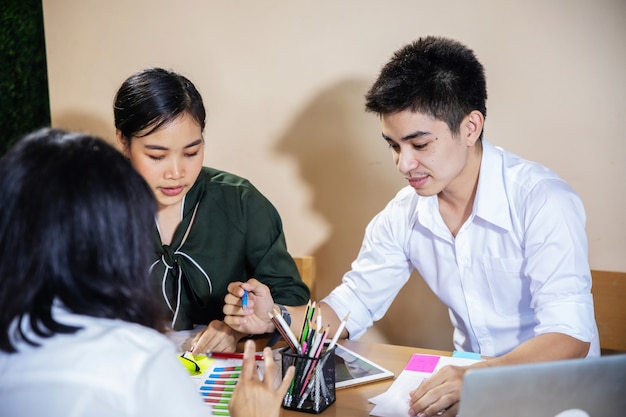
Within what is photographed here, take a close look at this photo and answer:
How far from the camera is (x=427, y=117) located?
151 centimetres

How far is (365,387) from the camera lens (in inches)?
50.5

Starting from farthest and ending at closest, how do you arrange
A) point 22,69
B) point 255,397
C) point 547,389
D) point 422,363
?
point 22,69
point 422,363
point 255,397
point 547,389

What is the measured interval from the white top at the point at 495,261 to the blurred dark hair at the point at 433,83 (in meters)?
0.16

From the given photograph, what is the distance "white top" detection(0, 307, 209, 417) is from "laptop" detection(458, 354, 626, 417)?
1.21 feet

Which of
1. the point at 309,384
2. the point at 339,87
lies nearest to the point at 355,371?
the point at 309,384

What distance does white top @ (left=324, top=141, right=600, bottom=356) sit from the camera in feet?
4.71

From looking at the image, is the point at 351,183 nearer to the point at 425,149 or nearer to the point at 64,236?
the point at 425,149

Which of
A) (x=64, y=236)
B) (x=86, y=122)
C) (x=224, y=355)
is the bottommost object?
(x=224, y=355)

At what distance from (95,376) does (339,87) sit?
1.68 m

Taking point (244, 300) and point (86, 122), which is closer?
point (244, 300)

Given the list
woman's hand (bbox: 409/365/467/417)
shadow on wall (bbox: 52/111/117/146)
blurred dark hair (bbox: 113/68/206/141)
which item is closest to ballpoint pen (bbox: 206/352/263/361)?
woman's hand (bbox: 409/365/467/417)

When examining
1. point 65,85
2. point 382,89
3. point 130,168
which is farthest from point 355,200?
point 130,168

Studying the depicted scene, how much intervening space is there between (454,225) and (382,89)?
41cm

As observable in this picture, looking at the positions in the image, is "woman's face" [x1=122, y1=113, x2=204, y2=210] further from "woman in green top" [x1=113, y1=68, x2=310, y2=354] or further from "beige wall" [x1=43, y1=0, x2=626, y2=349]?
"beige wall" [x1=43, y1=0, x2=626, y2=349]
